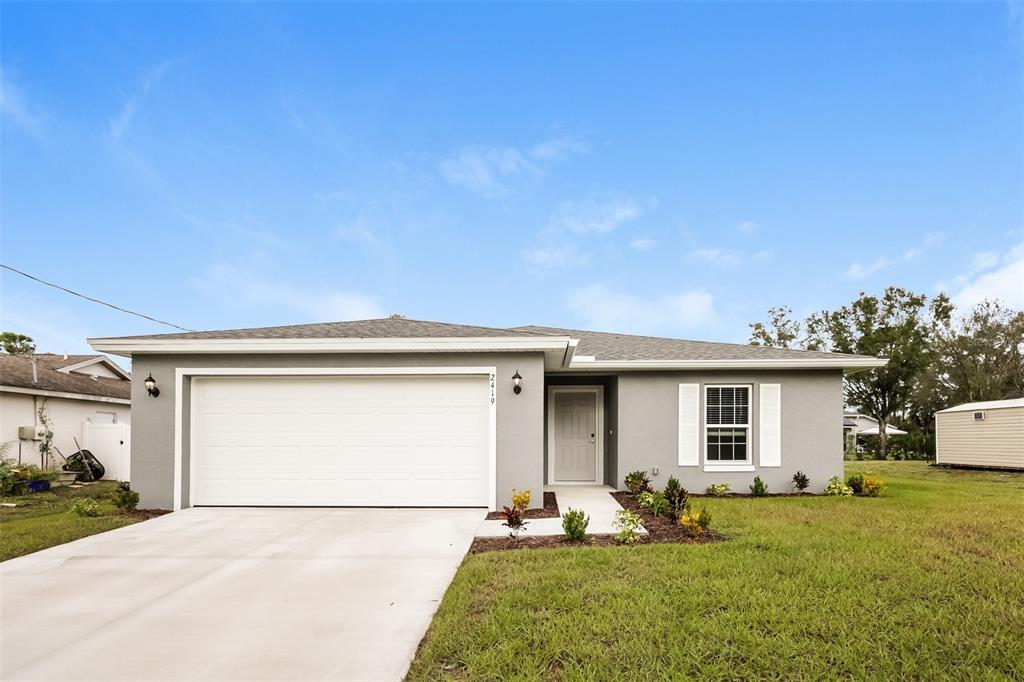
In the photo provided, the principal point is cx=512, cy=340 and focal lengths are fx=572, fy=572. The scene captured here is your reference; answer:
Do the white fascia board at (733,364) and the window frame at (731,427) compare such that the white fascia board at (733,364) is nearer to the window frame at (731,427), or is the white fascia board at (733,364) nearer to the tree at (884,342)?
the window frame at (731,427)

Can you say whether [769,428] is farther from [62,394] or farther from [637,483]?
[62,394]

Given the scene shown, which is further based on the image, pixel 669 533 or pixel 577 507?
pixel 577 507

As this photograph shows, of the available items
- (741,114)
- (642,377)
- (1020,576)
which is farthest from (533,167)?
(1020,576)

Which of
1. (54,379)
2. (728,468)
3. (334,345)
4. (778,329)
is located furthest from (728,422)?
(778,329)

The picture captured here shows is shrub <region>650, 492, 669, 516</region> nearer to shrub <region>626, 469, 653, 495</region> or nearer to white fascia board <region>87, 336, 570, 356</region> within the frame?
shrub <region>626, 469, 653, 495</region>

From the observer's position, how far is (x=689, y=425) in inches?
433

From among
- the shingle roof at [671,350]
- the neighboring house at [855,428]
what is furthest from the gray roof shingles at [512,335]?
the neighboring house at [855,428]

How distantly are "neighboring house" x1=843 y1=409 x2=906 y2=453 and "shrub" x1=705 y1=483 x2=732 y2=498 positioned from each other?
76.5 ft

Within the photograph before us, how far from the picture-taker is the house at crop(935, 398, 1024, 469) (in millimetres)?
17234

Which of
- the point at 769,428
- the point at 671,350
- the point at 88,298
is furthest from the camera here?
the point at 88,298

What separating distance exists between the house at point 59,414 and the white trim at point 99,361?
0.34 metres

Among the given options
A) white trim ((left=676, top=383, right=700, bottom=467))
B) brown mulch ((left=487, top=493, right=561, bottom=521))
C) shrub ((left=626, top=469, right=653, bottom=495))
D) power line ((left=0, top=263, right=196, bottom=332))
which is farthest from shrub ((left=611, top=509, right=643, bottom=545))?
power line ((left=0, top=263, right=196, bottom=332))

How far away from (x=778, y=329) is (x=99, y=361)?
37.8 meters

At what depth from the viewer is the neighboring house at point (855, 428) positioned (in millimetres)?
36416
